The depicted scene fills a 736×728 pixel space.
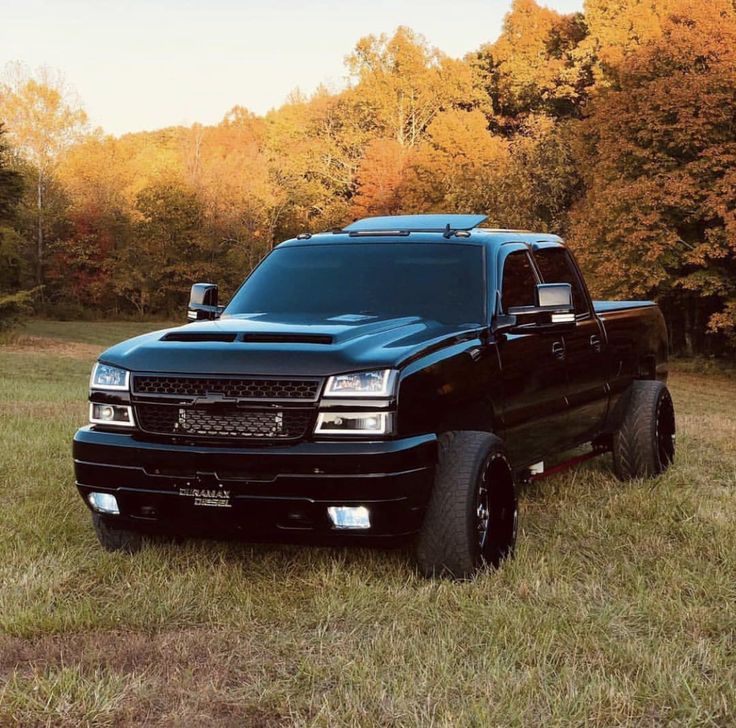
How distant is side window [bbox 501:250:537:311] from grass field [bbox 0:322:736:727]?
138 cm

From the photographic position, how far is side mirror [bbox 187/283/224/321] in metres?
6.81

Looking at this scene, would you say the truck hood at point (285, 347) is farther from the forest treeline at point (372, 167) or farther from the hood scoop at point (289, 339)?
the forest treeline at point (372, 167)

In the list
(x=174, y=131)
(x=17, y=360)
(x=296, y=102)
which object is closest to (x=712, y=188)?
(x=17, y=360)

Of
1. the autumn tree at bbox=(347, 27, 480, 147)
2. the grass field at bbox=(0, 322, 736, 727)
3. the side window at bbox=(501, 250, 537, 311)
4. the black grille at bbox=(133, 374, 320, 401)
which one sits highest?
the autumn tree at bbox=(347, 27, 480, 147)

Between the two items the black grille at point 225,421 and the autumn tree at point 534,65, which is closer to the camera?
the black grille at point 225,421

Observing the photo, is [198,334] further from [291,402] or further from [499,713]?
[499,713]

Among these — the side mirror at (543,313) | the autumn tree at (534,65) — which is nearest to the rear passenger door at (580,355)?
the side mirror at (543,313)

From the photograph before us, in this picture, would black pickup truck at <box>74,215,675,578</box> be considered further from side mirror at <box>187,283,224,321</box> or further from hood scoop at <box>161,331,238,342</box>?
side mirror at <box>187,283,224,321</box>

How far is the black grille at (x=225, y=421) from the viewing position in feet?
16.1

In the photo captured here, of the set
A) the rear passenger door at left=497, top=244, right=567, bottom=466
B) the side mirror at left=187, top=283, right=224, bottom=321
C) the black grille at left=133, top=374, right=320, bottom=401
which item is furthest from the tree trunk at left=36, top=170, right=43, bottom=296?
the black grille at left=133, top=374, right=320, bottom=401

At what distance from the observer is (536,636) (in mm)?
4410

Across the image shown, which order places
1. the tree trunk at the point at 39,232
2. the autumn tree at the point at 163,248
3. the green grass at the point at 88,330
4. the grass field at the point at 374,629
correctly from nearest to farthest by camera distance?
the grass field at the point at 374,629, the green grass at the point at 88,330, the tree trunk at the point at 39,232, the autumn tree at the point at 163,248

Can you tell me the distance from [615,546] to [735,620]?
1.33m

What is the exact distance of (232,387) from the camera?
4996mm
